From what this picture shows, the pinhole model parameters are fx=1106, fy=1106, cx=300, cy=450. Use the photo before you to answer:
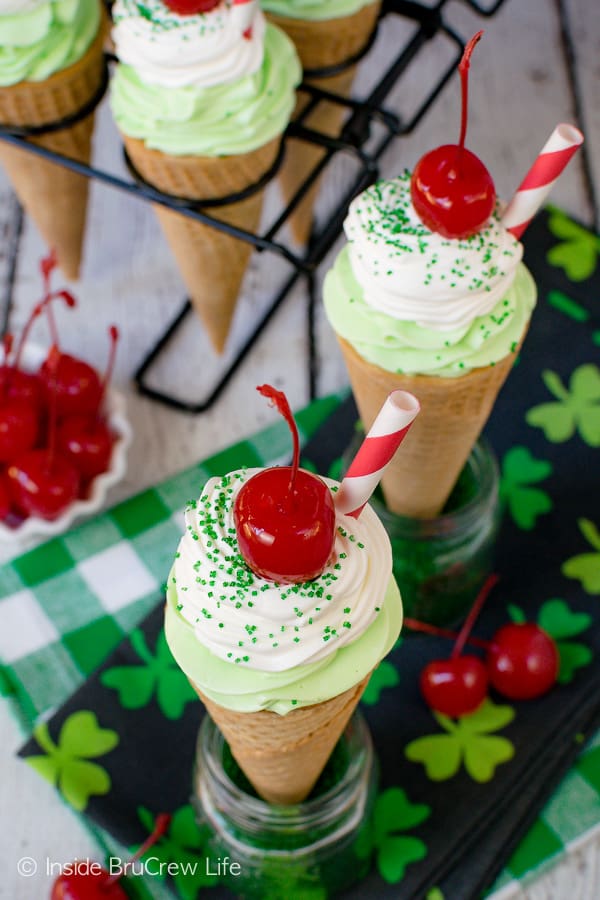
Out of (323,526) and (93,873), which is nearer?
(323,526)

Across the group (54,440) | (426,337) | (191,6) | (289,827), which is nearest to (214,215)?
(191,6)

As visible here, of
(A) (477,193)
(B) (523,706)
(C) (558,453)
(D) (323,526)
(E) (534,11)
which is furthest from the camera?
(E) (534,11)

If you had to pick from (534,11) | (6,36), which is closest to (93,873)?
(6,36)

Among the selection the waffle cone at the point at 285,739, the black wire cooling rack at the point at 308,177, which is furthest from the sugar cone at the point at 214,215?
the waffle cone at the point at 285,739

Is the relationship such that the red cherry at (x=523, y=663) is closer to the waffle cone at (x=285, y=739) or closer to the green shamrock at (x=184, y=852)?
the waffle cone at (x=285, y=739)

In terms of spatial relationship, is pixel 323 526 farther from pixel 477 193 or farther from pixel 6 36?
pixel 6 36

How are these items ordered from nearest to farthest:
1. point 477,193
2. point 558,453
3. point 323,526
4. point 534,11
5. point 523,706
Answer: point 323,526
point 477,193
point 523,706
point 558,453
point 534,11
